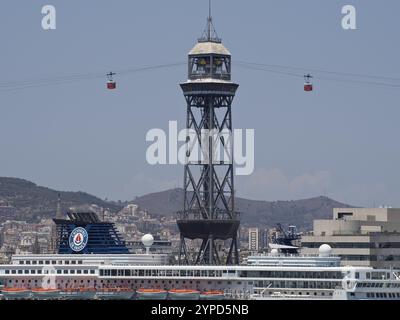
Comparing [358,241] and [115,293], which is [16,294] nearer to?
[115,293]

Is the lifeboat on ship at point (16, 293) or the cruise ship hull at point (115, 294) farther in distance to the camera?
the lifeboat on ship at point (16, 293)

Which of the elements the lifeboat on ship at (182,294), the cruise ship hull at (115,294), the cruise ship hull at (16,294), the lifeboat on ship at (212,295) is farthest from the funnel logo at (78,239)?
the lifeboat on ship at (212,295)

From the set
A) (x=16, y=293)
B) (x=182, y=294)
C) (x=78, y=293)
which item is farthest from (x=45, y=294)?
(x=182, y=294)

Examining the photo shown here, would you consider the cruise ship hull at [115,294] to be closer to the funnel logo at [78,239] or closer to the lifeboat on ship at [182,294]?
the lifeboat on ship at [182,294]

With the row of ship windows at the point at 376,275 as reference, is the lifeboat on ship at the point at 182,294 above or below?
below

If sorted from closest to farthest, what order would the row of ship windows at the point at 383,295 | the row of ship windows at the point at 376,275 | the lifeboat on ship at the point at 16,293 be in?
the row of ship windows at the point at 383,295 < the row of ship windows at the point at 376,275 < the lifeboat on ship at the point at 16,293

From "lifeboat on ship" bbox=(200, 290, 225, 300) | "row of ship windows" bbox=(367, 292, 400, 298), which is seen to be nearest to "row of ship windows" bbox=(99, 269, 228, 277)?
"lifeboat on ship" bbox=(200, 290, 225, 300)
